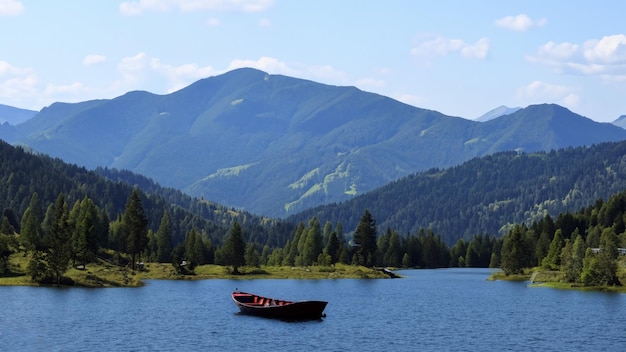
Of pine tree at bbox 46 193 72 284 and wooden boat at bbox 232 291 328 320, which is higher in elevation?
pine tree at bbox 46 193 72 284

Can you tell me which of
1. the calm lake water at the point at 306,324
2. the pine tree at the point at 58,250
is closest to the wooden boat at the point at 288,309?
the calm lake water at the point at 306,324

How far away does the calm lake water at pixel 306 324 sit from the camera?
10988cm

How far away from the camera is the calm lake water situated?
10988 cm

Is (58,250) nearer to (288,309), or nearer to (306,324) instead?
(288,309)

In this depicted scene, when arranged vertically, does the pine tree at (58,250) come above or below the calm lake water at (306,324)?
above

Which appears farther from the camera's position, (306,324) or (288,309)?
(288,309)

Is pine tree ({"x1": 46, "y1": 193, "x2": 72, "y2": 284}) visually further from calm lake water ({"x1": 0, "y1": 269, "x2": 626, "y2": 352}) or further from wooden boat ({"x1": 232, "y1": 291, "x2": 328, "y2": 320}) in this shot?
wooden boat ({"x1": 232, "y1": 291, "x2": 328, "y2": 320})

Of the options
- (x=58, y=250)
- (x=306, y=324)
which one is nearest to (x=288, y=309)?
(x=306, y=324)

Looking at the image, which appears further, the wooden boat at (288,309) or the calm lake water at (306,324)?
the wooden boat at (288,309)

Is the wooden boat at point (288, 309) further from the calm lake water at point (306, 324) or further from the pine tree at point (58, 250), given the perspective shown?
the pine tree at point (58, 250)

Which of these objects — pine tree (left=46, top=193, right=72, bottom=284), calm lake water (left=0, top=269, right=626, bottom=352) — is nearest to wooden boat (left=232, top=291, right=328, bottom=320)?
calm lake water (left=0, top=269, right=626, bottom=352)

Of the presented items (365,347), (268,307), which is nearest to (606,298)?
(268,307)

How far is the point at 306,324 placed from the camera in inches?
5236

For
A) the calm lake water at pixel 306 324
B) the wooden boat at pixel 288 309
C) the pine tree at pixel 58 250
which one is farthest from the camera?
the pine tree at pixel 58 250
